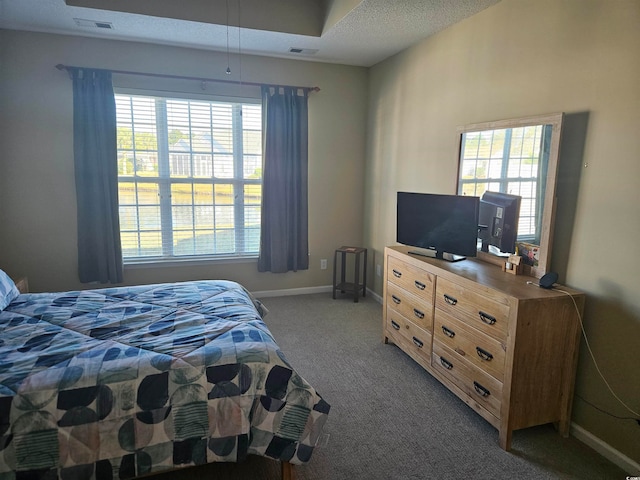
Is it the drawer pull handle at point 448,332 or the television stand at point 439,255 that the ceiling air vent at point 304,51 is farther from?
the drawer pull handle at point 448,332

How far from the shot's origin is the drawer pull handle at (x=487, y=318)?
2.14 meters

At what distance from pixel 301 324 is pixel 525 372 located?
2.09 metres

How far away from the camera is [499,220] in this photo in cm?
258

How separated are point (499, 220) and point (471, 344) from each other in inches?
32.4

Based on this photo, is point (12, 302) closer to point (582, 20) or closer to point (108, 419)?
point (108, 419)

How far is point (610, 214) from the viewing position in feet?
6.57

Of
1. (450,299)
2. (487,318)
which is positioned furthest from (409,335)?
(487,318)

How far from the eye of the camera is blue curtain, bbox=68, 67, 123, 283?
3.61 meters

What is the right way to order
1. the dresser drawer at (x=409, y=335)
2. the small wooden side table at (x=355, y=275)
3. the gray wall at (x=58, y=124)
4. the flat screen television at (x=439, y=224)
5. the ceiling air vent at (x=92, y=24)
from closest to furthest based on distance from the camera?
the flat screen television at (x=439, y=224) → the dresser drawer at (x=409, y=335) → the ceiling air vent at (x=92, y=24) → the gray wall at (x=58, y=124) → the small wooden side table at (x=355, y=275)

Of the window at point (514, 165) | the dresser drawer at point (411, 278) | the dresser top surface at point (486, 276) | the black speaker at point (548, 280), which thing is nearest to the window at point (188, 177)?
the dresser drawer at point (411, 278)

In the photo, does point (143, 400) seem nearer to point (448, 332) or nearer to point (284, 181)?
point (448, 332)

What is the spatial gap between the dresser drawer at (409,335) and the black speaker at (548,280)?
844 mm

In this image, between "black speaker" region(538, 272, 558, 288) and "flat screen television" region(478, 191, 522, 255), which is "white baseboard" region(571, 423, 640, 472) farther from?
"flat screen television" region(478, 191, 522, 255)

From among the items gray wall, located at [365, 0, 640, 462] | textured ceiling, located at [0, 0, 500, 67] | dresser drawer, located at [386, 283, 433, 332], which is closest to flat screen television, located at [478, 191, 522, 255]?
gray wall, located at [365, 0, 640, 462]
